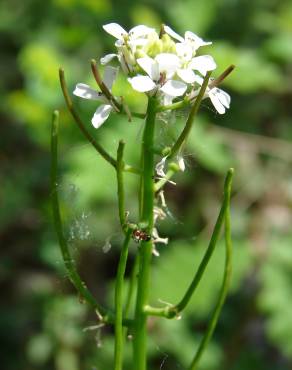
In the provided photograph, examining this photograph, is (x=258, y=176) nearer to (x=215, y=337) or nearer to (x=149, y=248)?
(x=215, y=337)

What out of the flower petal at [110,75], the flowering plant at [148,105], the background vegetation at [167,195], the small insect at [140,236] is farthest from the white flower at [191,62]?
the background vegetation at [167,195]

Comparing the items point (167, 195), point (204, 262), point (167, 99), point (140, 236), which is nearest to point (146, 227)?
point (140, 236)

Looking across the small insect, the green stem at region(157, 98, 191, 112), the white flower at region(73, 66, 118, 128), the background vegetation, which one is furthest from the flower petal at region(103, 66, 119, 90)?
the background vegetation

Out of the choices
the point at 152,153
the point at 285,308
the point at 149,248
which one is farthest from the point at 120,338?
the point at 285,308

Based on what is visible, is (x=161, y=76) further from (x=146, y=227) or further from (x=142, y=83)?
(x=146, y=227)

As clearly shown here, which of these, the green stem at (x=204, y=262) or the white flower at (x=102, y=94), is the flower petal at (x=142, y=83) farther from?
the green stem at (x=204, y=262)
